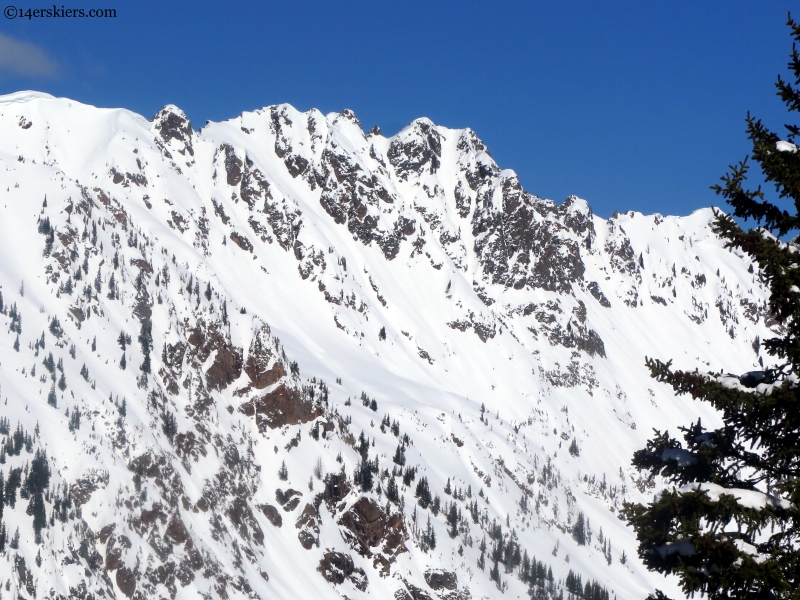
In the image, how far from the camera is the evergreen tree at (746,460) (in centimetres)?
1267

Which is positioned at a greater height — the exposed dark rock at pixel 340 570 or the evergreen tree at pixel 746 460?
the exposed dark rock at pixel 340 570

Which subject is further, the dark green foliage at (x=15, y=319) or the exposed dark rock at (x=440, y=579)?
the exposed dark rock at (x=440, y=579)

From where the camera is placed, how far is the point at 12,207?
191m

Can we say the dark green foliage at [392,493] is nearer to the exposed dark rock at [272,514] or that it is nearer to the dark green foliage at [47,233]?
the exposed dark rock at [272,514]

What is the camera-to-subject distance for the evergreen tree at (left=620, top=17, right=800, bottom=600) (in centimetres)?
1267

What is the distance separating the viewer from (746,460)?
1413cm

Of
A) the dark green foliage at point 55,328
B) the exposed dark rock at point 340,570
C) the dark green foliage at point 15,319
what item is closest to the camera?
the dark green foliage at point 15,319

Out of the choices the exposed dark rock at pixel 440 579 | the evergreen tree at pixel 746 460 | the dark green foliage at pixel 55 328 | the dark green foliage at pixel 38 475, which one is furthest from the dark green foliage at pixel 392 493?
the evergreen tree at pixel 746 460

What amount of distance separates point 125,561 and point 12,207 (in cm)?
9361

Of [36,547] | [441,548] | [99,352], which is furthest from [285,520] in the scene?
[36,547]

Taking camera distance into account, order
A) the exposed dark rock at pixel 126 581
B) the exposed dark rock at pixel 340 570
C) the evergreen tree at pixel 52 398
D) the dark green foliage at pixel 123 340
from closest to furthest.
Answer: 1. the exposed dark rock at pixel 126 581
2. the evergreen tree at pixel 52 398
3. the dark green foliage at pixel 123 340
4. the exposed dark rock at pixel 340 570

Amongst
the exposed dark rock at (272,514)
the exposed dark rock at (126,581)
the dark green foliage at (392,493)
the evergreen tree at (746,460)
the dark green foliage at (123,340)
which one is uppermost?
the dark green foliage at (123,340)

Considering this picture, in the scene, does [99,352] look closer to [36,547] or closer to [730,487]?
[36,547]

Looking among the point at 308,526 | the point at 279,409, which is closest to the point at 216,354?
the point at 279,409
